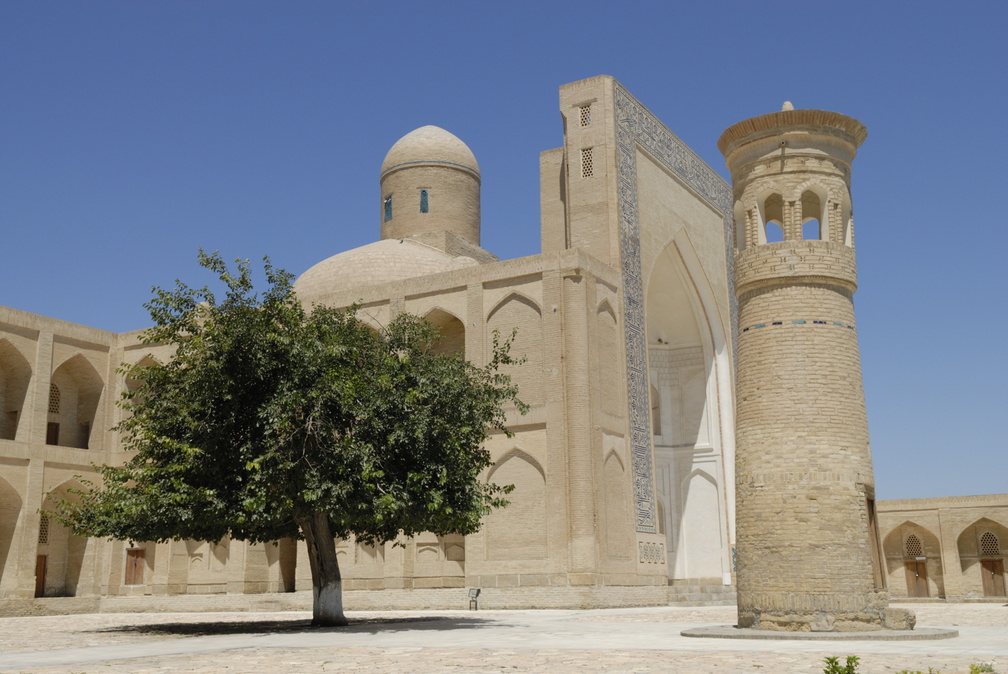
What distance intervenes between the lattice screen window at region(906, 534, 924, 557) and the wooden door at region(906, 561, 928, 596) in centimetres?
25

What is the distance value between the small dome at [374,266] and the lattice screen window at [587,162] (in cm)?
508

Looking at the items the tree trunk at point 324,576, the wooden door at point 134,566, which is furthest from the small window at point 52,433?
the tree trunk at point 324,576

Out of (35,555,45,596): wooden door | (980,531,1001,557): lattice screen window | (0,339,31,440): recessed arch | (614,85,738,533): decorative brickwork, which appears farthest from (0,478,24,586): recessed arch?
(980,531,1001,557): lattice screen window

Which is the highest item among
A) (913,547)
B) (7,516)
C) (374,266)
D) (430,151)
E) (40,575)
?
(430,151)

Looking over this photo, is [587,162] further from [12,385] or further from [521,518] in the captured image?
[12,385]

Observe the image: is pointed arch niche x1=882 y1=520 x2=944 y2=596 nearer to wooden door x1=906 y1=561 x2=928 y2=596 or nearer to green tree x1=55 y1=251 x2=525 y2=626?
wooden door x1=906 y1=561 x2=928 y2=596

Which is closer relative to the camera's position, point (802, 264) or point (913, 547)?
point (802, 264)

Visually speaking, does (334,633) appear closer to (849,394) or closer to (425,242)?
(849,394)

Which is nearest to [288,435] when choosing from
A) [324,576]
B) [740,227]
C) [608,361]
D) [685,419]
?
[324,576]

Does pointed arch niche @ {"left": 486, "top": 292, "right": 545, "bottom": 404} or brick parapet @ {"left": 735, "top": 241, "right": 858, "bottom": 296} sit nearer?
brick parapet @ {"left": 735, "top": 241, "right": 858, "bottom": 296}

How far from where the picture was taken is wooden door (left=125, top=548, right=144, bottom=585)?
24.2 m

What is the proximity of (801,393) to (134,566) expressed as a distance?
1854 centimetres

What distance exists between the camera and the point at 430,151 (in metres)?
29.9

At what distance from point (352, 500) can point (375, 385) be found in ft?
4.55
